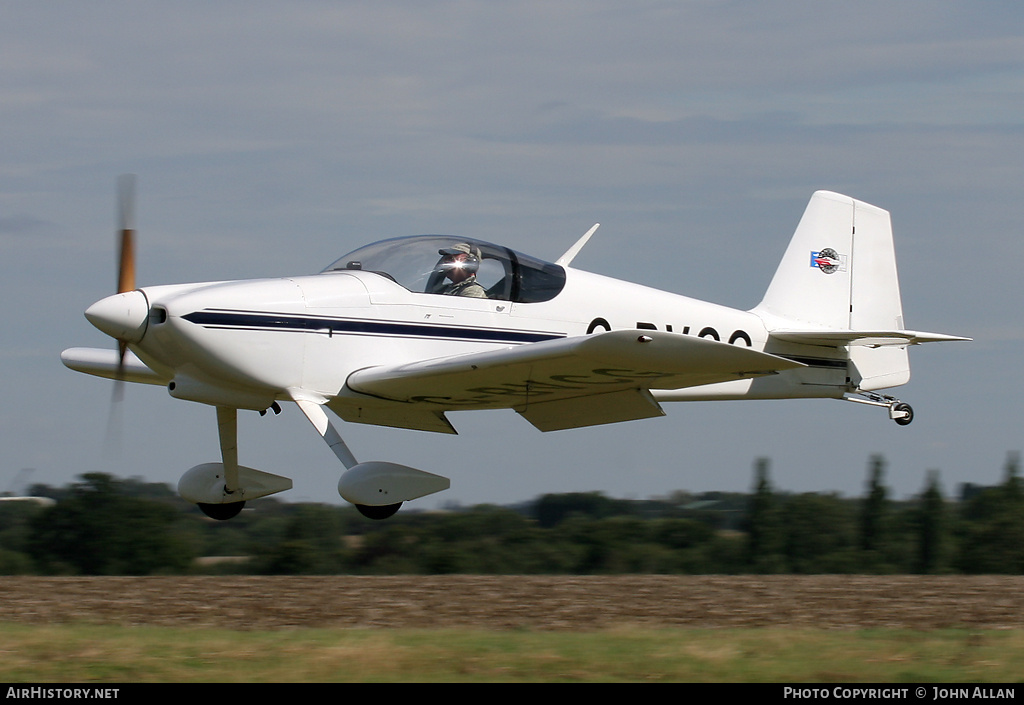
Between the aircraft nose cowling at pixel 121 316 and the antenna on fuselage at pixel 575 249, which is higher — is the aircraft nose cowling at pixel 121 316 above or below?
below

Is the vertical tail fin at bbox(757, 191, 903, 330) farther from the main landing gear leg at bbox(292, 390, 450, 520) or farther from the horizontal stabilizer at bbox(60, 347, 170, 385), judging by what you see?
the horizontal stabilizer at bbox(60, 347, 170, 385)

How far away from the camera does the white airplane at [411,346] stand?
8727 millimetres

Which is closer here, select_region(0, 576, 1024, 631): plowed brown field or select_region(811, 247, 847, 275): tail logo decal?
select_region(0, 576, 1024, 631): plowed brown field

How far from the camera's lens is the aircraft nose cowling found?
8.80m

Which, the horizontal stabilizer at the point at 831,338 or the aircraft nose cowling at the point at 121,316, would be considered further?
the horizontal stabilizer at the point at 831,338

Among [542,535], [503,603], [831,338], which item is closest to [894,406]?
[831,338]

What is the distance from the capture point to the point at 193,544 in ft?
104

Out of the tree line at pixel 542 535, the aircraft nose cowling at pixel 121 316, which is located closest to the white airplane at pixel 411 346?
the aircraft nose cowling at pixel 121 316


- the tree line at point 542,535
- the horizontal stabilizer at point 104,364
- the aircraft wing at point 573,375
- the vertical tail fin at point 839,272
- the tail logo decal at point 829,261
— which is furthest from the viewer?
the tree line at point 542,535

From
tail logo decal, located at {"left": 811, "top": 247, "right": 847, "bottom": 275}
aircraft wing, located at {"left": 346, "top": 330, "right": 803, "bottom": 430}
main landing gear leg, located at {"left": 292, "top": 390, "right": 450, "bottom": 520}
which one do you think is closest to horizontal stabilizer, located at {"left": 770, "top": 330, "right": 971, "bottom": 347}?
tail logo decal, located at {"left": 811, "top": 247, "right": 847, "bottom": 275}

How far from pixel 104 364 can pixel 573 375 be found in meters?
5.07

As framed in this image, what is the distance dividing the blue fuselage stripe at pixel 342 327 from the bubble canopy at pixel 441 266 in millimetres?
323

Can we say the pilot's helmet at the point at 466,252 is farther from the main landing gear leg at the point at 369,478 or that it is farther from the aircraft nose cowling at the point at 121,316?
the aircraft nose cowling at the point at 121,316

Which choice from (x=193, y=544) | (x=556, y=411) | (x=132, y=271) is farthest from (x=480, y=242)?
(x=193, y=544)
